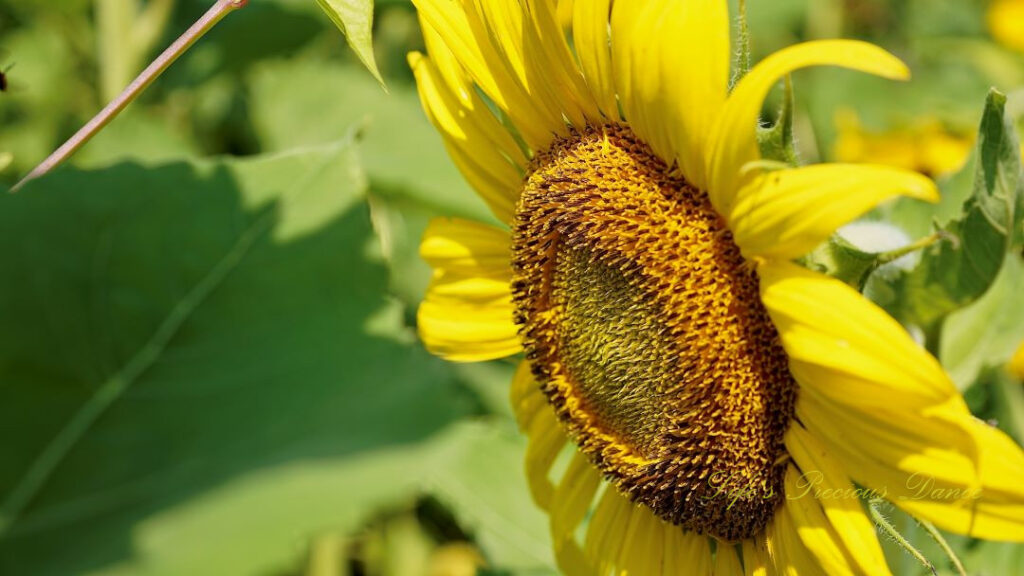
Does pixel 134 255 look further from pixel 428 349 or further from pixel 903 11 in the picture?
pixel 903 11

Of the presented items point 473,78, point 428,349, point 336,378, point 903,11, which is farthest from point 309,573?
point 903,11

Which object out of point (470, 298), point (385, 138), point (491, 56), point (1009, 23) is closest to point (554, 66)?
point (491, 56)

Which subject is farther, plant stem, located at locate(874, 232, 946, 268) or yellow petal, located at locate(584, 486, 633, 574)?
yellow petal, located at locate(584, 486, 633, 574)

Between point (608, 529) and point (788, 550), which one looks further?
point (608, 529)

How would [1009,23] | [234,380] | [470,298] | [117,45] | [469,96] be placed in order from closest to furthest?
[234,380] < [469,96] < [470,298] < [117,45] < [1009,23]

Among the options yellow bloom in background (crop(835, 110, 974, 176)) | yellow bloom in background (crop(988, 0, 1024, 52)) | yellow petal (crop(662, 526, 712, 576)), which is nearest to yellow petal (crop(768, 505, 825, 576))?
yellow petal (crop(662, 526, 712, 576))

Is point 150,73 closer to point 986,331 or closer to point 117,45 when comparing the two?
point 986,331

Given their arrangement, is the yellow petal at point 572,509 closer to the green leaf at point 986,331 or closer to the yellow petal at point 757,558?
the yellow petal at point 757,558

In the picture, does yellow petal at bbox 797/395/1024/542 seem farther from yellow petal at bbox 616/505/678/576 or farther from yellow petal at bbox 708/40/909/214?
yellow petal at bbox 616/505/678/576
